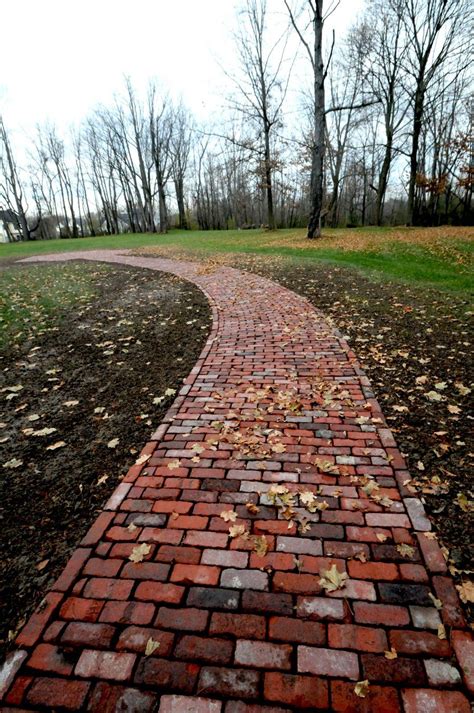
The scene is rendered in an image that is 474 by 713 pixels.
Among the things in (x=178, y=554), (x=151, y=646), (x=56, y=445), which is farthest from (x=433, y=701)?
(x=56, y=445)

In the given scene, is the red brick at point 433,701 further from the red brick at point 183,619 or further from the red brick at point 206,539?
the red brick at point 206,539

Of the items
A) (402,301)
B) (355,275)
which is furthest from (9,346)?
(355,275)

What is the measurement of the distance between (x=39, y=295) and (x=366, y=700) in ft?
33.5

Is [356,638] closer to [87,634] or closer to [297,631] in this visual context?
[297,631]

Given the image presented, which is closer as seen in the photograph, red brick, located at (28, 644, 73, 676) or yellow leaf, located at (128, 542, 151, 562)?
red brick, located at (28, 644, 73, 676)

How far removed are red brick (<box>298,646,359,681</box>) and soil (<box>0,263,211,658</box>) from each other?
1392 mm

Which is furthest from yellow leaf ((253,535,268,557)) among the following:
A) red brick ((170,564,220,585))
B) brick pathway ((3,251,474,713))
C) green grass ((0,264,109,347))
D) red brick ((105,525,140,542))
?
green grass ((0,264,109,347))

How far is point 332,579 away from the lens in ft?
6.29

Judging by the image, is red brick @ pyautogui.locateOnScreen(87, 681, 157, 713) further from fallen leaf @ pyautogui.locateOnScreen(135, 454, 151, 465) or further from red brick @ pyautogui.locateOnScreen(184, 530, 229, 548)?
fallen leaf @ pyautogui.locateOnScreen(135, 454, 151, 465)

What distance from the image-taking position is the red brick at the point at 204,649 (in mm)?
1621

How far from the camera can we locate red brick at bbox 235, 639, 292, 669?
1.60m

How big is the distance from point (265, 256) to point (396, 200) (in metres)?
36.8

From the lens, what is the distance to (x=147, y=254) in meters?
17.1

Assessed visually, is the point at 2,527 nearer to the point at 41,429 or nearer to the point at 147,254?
the point at 41,429
